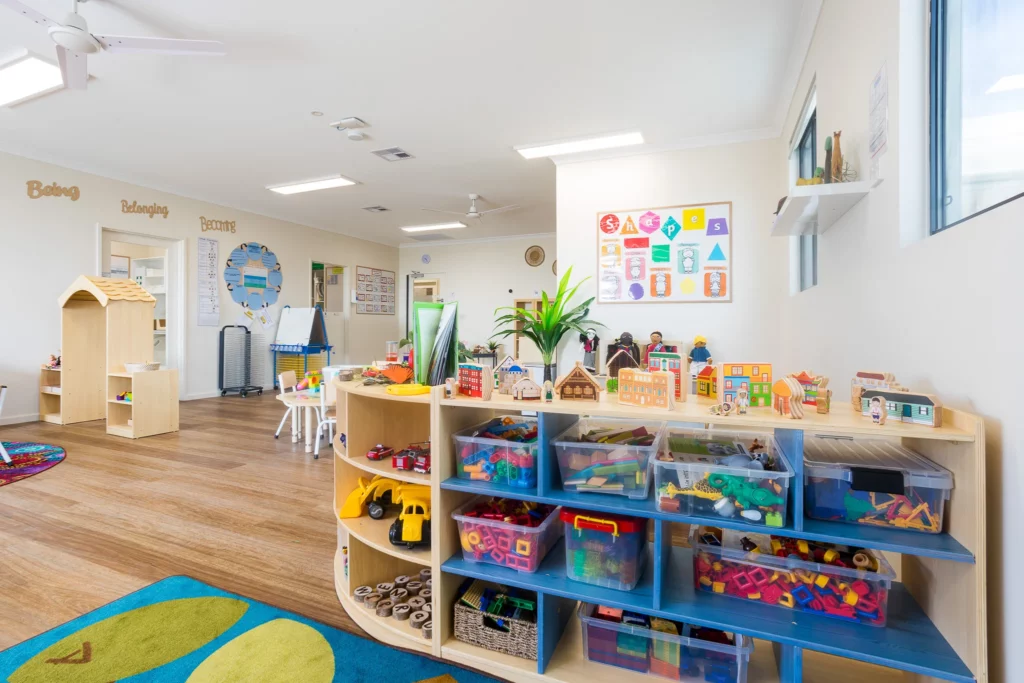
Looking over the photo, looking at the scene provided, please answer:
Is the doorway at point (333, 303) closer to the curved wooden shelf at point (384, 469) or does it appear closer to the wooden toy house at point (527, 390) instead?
the curved wooden shelf at point (384, 469)

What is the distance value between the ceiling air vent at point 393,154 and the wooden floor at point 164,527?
116 inches

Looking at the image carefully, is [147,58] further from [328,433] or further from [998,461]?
[998,461]

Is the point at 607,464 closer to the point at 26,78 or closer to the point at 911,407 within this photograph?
the point at 911,407

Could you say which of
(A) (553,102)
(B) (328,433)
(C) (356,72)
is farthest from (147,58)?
(B) (328,433)

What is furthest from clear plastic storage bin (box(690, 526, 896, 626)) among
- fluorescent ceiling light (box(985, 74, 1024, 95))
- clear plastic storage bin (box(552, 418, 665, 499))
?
fluorescent ceiling light (box(985, 74, 1024, 95))

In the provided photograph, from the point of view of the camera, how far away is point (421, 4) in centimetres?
256

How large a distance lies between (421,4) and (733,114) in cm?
259

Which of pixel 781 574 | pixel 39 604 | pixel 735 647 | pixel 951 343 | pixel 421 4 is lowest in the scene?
pixel 39 604

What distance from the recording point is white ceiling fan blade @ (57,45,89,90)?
2.66m

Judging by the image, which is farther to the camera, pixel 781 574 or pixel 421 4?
pixel 421 4

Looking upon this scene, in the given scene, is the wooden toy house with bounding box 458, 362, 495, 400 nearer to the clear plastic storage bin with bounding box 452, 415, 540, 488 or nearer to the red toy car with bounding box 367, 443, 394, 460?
the clear plastic storage bin with bounding box 452, 415, 540, 488

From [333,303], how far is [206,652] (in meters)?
8.09

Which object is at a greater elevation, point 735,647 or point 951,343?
point 951,343

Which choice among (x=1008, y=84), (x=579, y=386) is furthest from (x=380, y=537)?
(x=1008, y=84)
